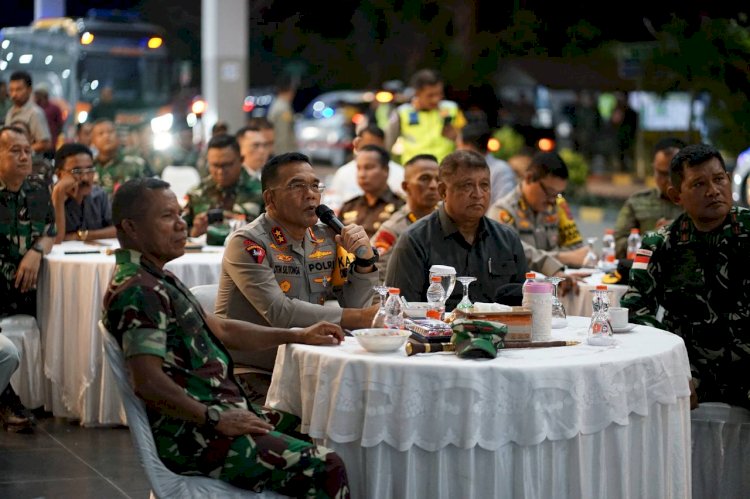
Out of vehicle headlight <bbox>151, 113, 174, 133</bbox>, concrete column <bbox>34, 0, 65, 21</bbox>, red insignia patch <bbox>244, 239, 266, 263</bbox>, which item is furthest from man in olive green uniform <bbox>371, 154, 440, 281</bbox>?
vehicle headlight <bbox>151, 113, 174, 133</bbox>

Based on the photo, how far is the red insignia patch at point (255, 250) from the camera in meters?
5.54

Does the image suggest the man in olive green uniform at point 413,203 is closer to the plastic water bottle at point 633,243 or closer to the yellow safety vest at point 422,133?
the plastic water bottle at point 633,243

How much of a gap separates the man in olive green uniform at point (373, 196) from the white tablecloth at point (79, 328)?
4.67ft

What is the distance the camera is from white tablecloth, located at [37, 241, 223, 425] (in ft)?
25.5

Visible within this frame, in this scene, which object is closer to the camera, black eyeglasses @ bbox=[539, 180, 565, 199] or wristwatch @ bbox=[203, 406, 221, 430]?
wristwatch @ bbox=[203, 406, 221, 430]

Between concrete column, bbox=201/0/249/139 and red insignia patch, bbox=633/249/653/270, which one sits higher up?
concrete column, bbox=201/0/249/139

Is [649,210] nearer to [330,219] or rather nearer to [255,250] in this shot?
[330,219]

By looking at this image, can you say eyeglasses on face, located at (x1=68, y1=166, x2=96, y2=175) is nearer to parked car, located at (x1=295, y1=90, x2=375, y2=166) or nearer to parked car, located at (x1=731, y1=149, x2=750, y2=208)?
parked car, located at (x1=731, y1=149, x2=750, y2=208)

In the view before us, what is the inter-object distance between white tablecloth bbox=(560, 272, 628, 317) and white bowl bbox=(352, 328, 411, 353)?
311cm

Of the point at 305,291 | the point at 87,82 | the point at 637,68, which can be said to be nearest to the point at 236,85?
the point at 87,82

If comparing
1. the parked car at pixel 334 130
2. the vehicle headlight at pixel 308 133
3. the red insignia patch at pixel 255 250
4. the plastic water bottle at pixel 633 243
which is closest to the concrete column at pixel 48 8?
the parked car at pixel 334 130

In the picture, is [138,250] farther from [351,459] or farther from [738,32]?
[738,32]

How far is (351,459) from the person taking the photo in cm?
469

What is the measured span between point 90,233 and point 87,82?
51.6 feet
